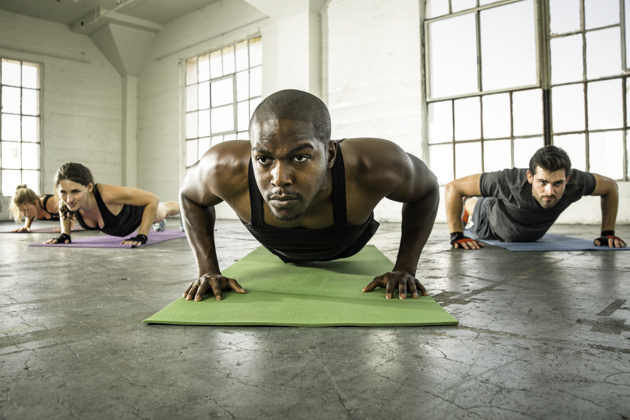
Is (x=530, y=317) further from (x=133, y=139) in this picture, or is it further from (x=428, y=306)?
(x=133, y=139)

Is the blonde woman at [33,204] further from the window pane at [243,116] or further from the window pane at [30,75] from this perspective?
the window pane at [30,75]

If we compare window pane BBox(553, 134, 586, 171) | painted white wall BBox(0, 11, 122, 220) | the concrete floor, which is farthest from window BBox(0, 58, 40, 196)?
→ window pane BBox(553, 134, 586, 171)

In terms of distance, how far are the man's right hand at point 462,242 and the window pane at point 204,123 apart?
7038mm

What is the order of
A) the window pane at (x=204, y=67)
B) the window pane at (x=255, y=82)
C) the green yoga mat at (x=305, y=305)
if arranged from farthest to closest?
the window pane at (x=204, y=67) < the window pane at (x=255, y=82) < the green yoga mat at (x=305, y=305)

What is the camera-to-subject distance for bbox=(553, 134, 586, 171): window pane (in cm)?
555

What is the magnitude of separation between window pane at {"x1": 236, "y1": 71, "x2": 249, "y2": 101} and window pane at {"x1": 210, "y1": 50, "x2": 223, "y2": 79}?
62 centimetres

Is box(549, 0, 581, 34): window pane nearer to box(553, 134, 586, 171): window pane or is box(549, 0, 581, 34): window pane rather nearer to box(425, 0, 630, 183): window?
box(425, 0, 630, 183): window

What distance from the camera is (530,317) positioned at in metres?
1.34

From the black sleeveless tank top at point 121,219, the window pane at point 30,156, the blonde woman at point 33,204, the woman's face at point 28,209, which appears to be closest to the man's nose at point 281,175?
the black sleeveless tank top at point 121,219

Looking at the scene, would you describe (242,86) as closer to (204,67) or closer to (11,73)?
(204,67)

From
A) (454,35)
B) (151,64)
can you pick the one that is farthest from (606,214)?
(151,64)

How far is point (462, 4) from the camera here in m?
6.26

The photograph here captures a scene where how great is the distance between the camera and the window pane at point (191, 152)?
9.58 metres

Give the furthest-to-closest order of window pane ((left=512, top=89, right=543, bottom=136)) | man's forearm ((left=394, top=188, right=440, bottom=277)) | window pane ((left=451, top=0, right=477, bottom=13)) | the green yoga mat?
window pane ((left=451, top=0, right=477, bottom=13)) < window pane ((left=512, top=89, right=543, bottom=136)) < man's forearm ((left=394, top=188, right=440, bottom=277)) < the green yoga mat
